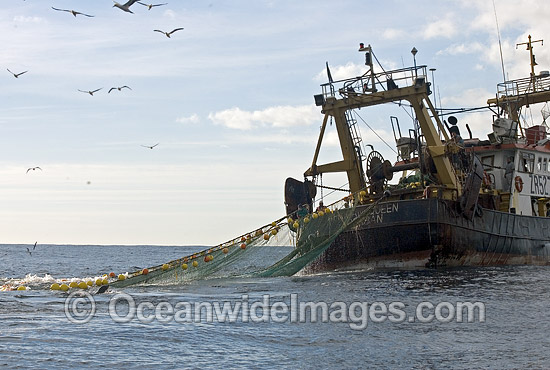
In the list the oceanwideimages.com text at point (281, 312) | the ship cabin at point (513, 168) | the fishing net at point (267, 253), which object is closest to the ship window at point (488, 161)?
the ship cabin at point (513, 168)

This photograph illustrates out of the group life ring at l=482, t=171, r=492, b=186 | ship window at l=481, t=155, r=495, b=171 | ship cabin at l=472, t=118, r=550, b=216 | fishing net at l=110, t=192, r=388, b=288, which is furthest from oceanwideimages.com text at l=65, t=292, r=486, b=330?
ship window at l=481, t=155, r=495, b=171

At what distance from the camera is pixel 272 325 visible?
13742mm

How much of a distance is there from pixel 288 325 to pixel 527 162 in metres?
18.0

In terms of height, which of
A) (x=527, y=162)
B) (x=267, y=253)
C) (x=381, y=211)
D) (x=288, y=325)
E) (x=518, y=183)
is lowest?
(x=288, y=325)

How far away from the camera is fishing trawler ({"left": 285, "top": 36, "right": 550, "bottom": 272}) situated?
22906mm

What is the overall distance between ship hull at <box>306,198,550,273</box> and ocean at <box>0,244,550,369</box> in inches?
86.2

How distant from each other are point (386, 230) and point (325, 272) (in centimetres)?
277

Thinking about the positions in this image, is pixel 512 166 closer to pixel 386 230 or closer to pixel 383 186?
pixel 383 186

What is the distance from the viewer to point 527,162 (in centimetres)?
2853

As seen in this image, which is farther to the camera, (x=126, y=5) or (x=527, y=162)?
(x=527, y=162)

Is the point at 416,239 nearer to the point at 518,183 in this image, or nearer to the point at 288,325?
the point at 518,183

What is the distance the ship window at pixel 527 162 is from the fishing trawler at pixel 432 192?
0.04 meters

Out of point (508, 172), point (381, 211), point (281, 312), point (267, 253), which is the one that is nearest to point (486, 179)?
point (508, 172)

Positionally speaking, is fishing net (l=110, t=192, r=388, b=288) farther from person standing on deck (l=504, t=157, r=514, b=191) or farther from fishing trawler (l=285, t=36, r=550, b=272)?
person standing on deck (l=504, t=157, r=514, b=191)
